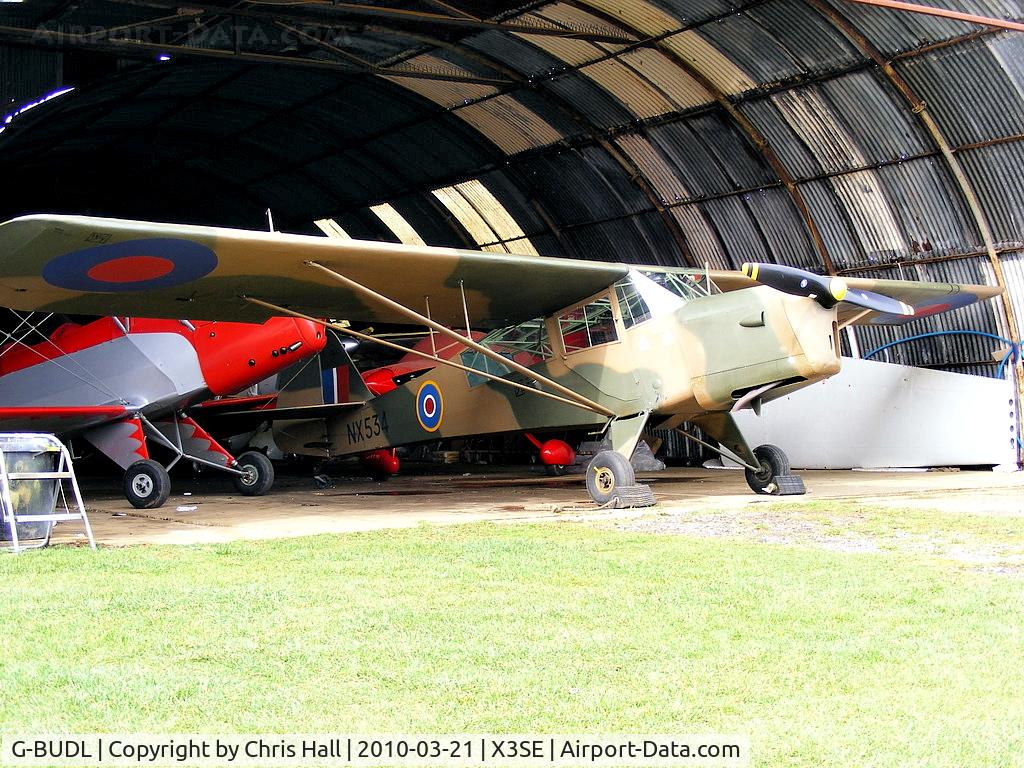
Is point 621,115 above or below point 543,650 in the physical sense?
above

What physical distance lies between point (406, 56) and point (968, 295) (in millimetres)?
11793

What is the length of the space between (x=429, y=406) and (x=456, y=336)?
154 inches

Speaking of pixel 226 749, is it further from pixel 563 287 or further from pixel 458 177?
pixel 458 177

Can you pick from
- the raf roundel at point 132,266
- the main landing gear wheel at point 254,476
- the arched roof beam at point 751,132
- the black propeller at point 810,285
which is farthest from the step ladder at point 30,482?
the arched roof beam at point 751,132

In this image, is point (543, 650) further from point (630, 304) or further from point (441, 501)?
point (441, 501)

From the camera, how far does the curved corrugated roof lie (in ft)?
56.5

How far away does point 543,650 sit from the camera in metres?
4.44

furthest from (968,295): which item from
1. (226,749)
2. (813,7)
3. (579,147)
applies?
(226,749)

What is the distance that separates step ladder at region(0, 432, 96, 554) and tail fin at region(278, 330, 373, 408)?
28.2 ft

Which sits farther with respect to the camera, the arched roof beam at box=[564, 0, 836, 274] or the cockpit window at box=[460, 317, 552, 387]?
the arched roof beam at box=[564, 0, 836, 274]

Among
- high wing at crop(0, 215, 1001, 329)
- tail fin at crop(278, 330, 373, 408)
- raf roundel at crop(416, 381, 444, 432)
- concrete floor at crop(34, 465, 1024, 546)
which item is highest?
high wing at crop(0, 215, 1001, 329)

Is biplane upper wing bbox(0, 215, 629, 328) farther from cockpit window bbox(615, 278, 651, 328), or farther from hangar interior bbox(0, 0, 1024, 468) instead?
hangar interior bbox(0, 0, 1024, 468)

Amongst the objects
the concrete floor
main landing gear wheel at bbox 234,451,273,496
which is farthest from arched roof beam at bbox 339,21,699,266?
main landing gear wheel at bbox 234,451,273,496

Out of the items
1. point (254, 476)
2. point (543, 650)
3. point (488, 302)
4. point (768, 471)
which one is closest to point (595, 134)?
point (488, 302)
